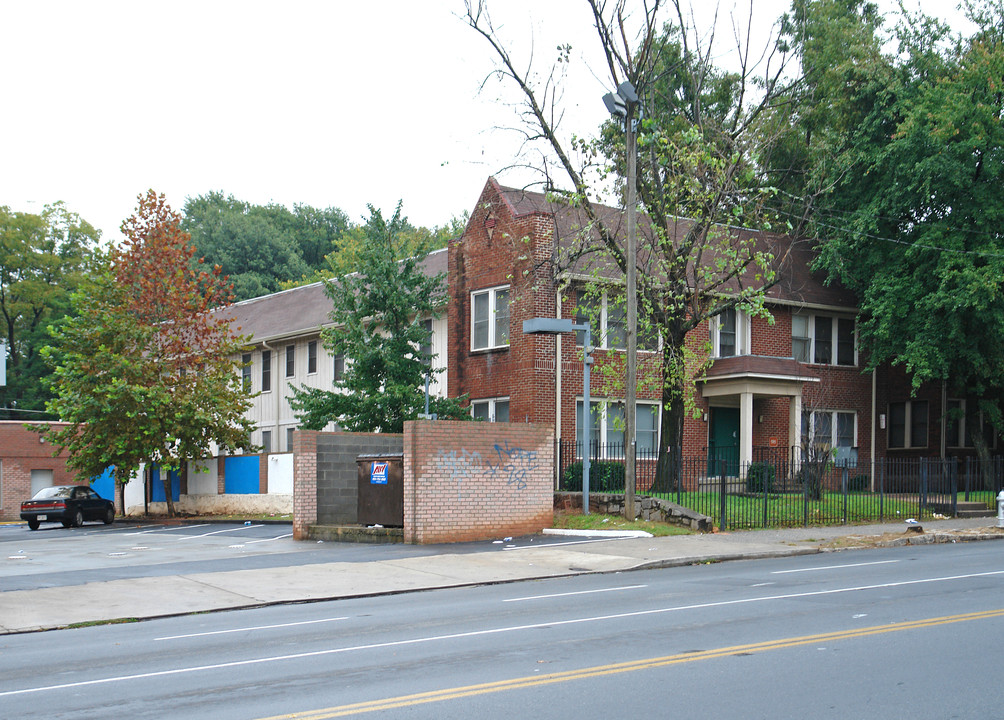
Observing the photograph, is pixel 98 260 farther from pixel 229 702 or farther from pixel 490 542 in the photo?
pixel 229 702

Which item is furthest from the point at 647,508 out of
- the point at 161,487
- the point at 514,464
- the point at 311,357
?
the point at 161,487

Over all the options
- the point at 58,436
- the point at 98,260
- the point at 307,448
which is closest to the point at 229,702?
the point at 307,448

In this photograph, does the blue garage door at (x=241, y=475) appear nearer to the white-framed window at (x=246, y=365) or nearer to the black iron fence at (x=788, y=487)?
the white-framed window at (x=246, y=365)

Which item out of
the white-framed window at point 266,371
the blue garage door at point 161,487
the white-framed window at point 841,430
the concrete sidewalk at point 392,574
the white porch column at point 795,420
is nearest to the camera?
the concrete sidewalk at point 392,574

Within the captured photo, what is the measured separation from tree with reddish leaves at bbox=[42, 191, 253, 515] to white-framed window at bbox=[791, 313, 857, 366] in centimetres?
1968

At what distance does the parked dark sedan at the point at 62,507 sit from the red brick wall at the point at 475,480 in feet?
68.4

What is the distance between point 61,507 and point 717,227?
25.3 meters

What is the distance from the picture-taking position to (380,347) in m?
28.2

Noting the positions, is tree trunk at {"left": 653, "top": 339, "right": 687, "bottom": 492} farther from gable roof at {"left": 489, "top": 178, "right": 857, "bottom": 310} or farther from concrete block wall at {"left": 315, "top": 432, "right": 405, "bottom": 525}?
concrete block wall at {"left": 315, "top": 432, "right": 405, "bottom": 525}

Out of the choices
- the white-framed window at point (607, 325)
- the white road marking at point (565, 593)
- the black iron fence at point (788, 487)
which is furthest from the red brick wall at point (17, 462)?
the white road marking at point (565, 593)

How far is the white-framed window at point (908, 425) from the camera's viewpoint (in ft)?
117

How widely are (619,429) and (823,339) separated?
9872 mm

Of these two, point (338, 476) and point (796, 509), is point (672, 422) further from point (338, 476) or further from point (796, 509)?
point (338, 476)

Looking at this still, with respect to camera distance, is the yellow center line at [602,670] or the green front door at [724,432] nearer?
the yellow center line at [602,670]
